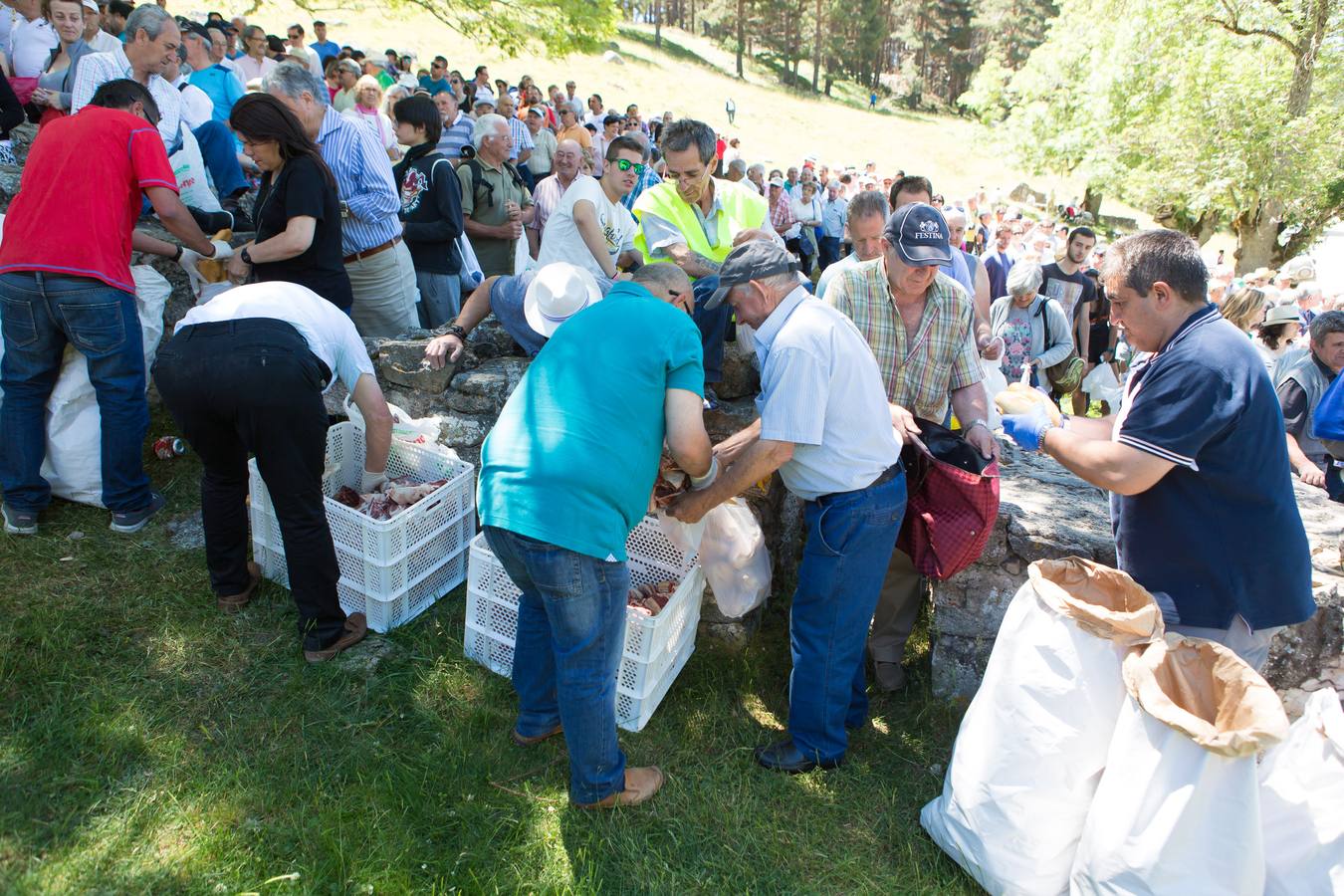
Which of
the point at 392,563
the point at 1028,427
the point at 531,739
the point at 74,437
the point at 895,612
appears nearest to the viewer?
the point at 1028,427

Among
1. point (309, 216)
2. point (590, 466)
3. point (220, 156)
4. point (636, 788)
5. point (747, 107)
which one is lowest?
point (636, 788)

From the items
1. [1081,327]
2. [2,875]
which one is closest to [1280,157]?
[1081,327]

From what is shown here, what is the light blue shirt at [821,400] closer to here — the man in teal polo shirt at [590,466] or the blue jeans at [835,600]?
the blue jeans at [835,600]

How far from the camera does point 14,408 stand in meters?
3.70

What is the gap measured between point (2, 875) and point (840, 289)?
3292 mm

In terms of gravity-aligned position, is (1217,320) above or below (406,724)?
above

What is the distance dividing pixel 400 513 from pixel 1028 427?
7.86 ft

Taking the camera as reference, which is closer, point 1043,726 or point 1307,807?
point 1307,807

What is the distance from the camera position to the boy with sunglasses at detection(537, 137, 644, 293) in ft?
14.8

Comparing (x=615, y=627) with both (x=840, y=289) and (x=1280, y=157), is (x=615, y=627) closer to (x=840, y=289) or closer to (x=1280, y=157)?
(x=840, y=289)

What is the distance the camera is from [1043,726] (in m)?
2.33

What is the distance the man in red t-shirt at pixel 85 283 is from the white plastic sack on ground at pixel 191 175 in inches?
49.7

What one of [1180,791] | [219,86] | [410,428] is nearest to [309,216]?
[410,428]

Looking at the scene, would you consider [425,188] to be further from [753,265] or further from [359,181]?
[753,265]
